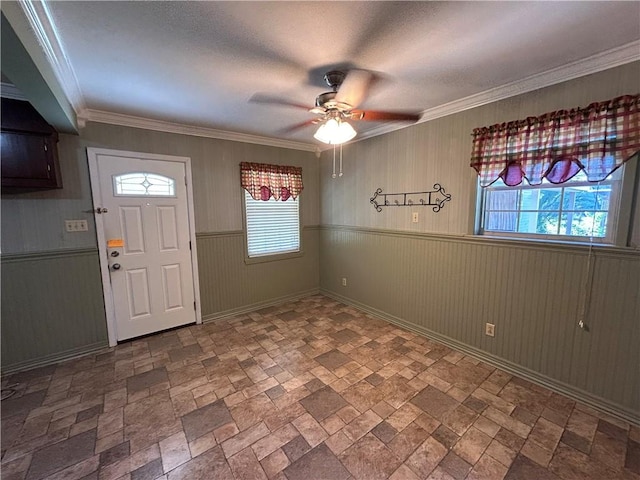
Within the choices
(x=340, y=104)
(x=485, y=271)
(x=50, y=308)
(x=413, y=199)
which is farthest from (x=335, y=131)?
(x=50, y=308)

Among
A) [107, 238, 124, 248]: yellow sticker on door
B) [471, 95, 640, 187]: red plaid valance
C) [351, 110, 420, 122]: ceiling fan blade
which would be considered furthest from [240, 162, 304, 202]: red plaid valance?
[471, 95, 640, 187]: red plaid valance

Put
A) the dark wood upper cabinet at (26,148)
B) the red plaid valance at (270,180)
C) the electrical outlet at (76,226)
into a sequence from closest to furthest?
1. the dark wood upper cabinet at (26,148)
2. the electrical outlet at (76,226)
3. the red plaid valance at (270,180)

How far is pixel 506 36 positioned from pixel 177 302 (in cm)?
380

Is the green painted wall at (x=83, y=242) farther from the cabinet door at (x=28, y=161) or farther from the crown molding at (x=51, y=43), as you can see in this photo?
the crown molding at (x=51, y=43)

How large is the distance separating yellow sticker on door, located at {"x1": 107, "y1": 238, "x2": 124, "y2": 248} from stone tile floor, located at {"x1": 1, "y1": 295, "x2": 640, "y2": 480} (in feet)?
3.61

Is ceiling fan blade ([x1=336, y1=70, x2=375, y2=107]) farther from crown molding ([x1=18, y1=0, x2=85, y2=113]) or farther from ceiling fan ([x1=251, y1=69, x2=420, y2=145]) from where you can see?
crown molding ([x1=18, y1=0, x2=85, y2=113])

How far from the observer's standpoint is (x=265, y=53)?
1680mm

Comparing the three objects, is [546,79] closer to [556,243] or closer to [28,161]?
[556,243]

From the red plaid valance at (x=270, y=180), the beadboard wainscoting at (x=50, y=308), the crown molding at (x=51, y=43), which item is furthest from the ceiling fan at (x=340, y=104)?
the beadboard wainscoting at (x=50, y=308)

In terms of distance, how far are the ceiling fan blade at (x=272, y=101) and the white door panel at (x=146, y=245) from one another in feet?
4.49

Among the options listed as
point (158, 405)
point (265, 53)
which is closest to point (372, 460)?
point (158, 405)

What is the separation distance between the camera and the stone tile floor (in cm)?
156

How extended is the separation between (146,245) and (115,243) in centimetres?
28

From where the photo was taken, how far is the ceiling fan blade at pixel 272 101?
91.7 inches
